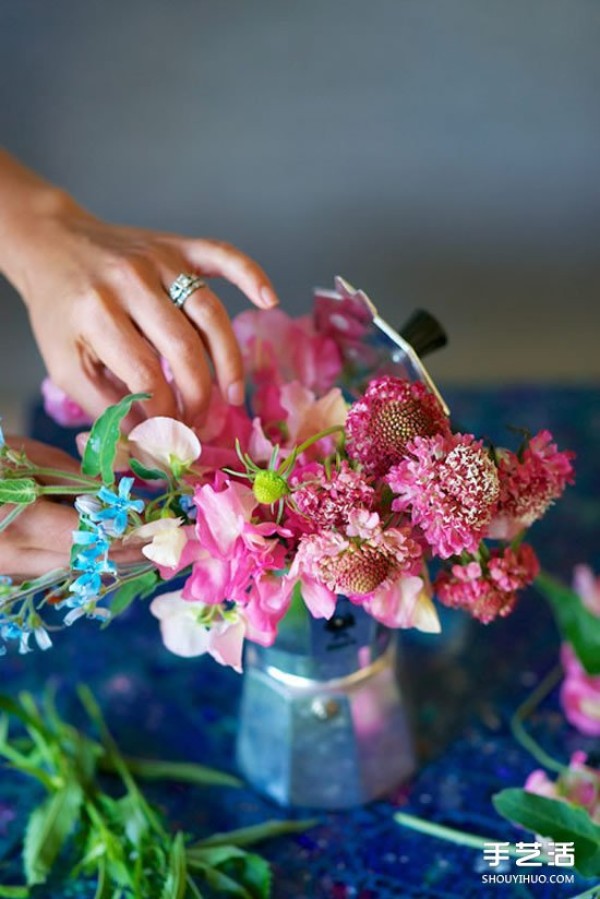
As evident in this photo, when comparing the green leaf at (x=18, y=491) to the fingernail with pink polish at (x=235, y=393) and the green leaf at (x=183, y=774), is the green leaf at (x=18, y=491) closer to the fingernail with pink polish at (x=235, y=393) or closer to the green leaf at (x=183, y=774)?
the fingernail with pink polish at (x=235, y=393)

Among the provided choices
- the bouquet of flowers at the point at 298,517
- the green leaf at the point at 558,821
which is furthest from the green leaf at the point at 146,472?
the green leaf at the point at 558,821

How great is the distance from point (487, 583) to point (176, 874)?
31cm

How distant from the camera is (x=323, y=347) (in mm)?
777

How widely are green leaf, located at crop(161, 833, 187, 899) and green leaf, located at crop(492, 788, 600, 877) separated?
230mm

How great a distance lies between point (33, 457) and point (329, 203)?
2.88 feet

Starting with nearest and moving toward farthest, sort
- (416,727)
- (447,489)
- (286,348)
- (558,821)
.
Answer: (447,489), (558,821), (286,348), (416,727)

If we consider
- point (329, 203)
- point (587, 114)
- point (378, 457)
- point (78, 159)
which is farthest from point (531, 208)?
point (378, 457)

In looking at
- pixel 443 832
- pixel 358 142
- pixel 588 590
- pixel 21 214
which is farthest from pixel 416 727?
pixel 358 142

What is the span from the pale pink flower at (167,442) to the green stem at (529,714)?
439 mm

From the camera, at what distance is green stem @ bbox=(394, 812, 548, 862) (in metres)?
0.78

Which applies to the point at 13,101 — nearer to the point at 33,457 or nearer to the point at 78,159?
the point at 78,159

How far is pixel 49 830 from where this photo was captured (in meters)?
0.78

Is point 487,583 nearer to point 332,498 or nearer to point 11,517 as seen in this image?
point 332,498

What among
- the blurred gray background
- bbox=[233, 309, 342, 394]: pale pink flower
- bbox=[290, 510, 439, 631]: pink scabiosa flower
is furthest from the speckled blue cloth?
the blurred gray background
